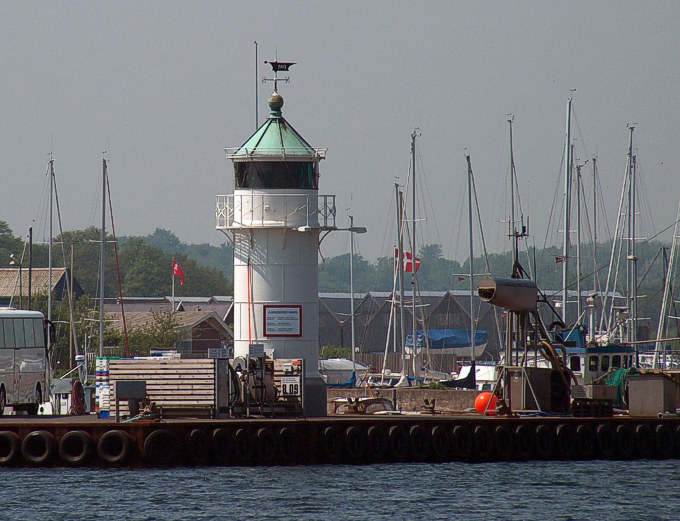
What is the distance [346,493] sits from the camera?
33906 mm

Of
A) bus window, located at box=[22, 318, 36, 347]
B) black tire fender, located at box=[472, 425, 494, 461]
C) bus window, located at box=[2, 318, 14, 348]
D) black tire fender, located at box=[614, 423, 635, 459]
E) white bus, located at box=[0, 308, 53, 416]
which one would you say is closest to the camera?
black tire fender, located at box=[472, 425, 494, 461]

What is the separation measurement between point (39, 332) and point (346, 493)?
1653 cm

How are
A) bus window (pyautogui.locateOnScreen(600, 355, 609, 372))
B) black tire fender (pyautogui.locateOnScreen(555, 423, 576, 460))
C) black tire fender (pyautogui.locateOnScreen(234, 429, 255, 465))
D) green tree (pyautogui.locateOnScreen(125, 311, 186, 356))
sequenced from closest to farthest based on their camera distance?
1. black tire fender (pyautogui.locateOnScreen(234, 429, 255, 465))
2. black tire fender (pyautogui.locateOnScreen(555, 423, 576, 460))
3. bus window (pyautogui.locateOnScreen(600, 355, 609, 372))
4. green tree (pyautogui.locateOnScreen(125, 311, 186, 356))

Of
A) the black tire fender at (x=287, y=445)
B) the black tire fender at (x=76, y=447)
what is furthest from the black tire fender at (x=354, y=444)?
the black tire fender at (x=76, y=447)

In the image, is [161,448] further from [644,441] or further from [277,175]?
[644,441]

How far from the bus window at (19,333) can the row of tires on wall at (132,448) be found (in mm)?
8292

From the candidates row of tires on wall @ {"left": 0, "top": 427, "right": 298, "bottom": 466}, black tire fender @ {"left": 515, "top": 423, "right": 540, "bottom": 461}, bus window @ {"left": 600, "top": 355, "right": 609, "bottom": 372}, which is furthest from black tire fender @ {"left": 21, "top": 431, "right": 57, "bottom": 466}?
bus window @ {"left": 600, "top": 355, "right": 609, "bottom": 372}

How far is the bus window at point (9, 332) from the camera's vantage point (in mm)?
43969

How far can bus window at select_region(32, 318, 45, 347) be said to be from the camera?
45875 millimetres

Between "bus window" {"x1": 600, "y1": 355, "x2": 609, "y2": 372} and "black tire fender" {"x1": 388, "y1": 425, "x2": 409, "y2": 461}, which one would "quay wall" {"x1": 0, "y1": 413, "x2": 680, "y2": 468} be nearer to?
"black tire fender" {"x1": 388, "y1": 425, "x2": 409, "y2": 461}

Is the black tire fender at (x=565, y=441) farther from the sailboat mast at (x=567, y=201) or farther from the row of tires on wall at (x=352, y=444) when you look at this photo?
the sailboat mast at (x=567, y=201)

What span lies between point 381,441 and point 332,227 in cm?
689

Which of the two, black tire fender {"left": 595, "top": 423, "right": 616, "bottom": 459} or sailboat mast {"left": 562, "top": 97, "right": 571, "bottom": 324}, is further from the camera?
sailboat mast {"left": 562, "top": 97, "right": 571, "bottom": 324}

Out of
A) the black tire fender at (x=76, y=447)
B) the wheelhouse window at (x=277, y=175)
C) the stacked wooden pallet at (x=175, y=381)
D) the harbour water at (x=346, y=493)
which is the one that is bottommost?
the harbour water at (x=346, y=493)
